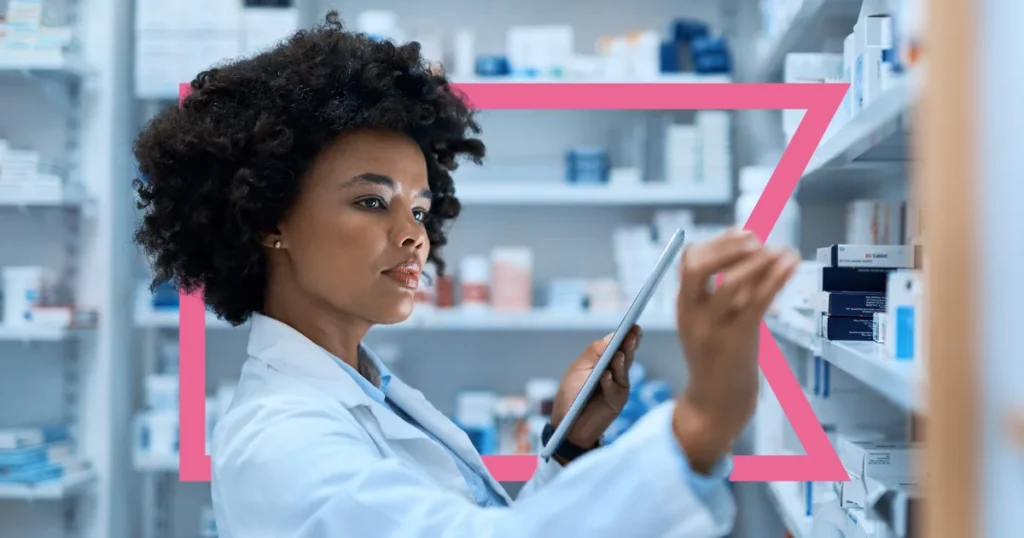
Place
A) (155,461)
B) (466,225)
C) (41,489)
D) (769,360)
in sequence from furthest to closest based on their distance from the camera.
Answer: (466,225) → (155,461) → (41,489) → (769,360)

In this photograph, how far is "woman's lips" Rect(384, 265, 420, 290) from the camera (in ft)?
3.84

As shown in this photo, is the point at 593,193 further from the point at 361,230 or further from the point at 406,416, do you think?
the point at 361,230

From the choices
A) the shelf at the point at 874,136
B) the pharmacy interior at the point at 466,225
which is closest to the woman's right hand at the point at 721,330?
the shelf at the point at 874,136

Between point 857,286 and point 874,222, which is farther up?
point 874,222

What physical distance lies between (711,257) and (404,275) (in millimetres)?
632

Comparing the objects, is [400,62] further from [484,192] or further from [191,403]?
[484,192]

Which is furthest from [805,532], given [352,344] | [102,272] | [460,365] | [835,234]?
[102,272]

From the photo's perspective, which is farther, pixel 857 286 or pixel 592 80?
pixel 592 80

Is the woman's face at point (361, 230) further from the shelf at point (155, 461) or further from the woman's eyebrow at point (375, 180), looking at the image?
the shelf at point (155, 461)

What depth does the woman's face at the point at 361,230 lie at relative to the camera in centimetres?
115

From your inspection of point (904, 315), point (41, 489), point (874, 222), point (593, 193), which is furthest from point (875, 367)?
point (41, 489)

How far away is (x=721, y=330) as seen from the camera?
616 mm

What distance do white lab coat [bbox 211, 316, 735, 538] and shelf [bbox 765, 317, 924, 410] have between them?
19cm

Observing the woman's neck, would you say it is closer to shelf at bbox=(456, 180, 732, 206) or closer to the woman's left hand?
the woman's left hand
